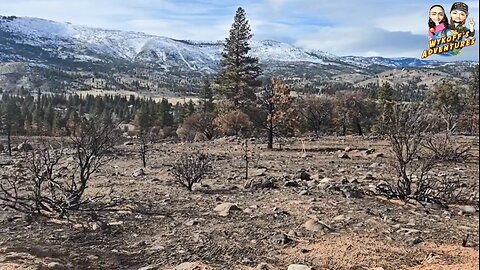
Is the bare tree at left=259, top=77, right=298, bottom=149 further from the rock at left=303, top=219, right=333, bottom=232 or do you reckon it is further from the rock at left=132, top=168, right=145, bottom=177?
the rock at left=303, top=219, right=333, bottom=232

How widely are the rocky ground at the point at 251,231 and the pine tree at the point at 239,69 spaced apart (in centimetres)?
2747

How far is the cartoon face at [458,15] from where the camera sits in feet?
17.7

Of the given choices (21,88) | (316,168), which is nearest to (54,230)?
(316,168)

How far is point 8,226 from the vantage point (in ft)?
29.8

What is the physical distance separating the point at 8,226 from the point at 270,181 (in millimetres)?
7001

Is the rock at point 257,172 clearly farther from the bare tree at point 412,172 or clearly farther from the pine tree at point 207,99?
the pine tree at point 207,99

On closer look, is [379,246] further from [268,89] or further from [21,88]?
[21,88]

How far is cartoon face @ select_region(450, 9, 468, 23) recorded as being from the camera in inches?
212

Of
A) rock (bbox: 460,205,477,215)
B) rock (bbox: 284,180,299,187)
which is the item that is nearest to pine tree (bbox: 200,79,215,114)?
rock (bbox: 284,180,299,187)

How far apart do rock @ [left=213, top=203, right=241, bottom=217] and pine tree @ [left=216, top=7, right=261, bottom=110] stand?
30.2 meters

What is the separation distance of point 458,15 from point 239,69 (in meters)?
36.9

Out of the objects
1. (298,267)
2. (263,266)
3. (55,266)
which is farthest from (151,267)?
(298,267)

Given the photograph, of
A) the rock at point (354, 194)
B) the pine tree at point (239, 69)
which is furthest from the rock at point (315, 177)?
the pine tree at point (239, 69)

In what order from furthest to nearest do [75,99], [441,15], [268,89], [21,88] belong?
[21,88] → [75,99] → [268,89] → [441,15]
